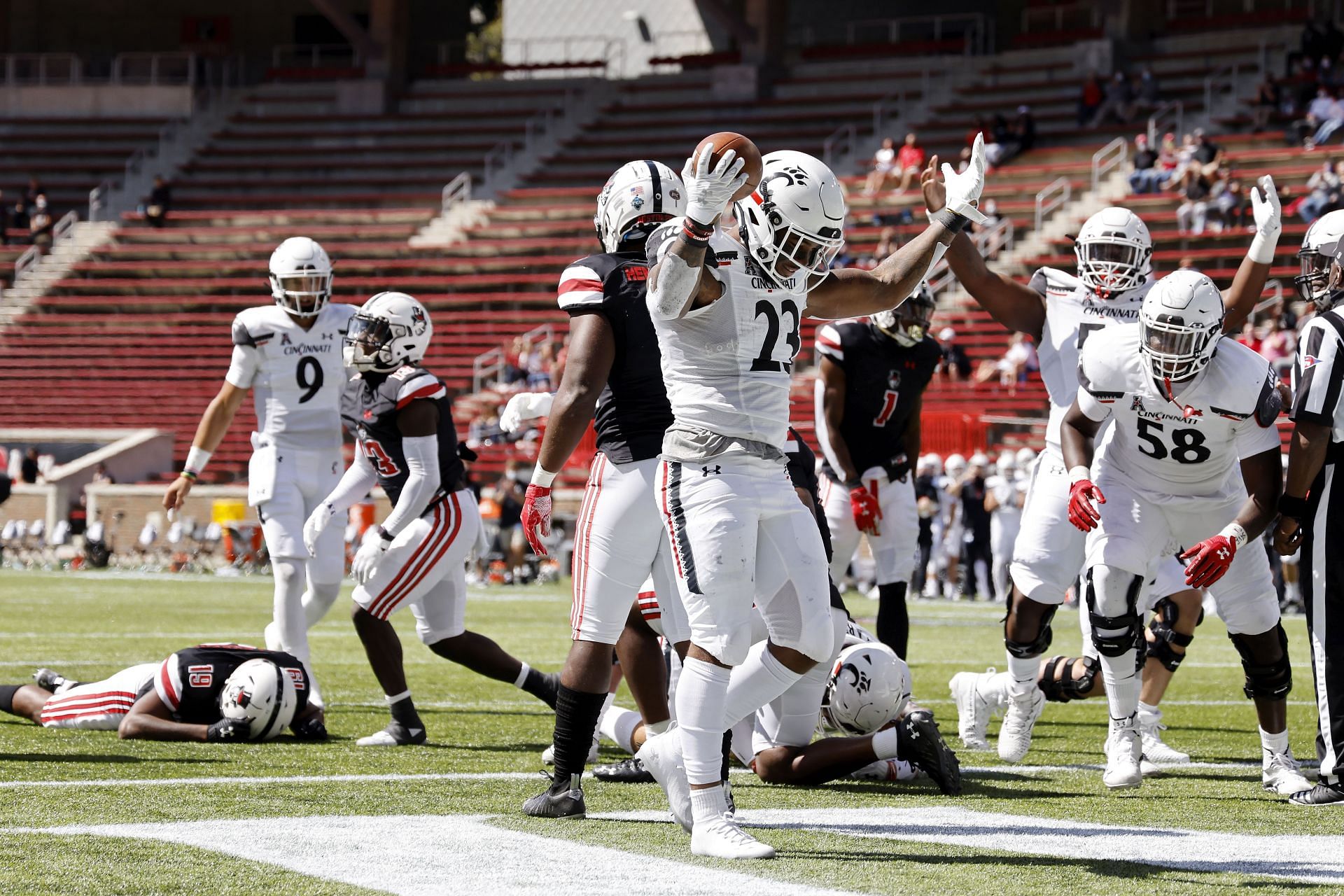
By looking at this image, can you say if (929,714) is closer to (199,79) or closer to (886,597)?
(886,597)

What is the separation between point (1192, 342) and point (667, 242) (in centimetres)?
212

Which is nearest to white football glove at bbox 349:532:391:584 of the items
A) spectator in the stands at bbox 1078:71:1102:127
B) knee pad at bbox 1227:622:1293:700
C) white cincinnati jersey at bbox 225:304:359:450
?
white cincinnati jersey at bbox 225:304:359:450

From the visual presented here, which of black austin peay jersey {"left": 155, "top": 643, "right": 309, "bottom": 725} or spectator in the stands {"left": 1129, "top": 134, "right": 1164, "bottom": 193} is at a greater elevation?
spectator in the stands {"left": 1129, "top": 134, "right": 1164, "bottom": 193}

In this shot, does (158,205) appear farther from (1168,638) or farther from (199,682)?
(1168,638)

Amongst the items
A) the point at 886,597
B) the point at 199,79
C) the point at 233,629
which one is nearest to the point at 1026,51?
the point at 199,79

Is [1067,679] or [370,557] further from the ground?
[370,557]

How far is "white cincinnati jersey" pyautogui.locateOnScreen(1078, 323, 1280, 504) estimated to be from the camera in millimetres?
5867

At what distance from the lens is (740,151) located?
Answer: 4.43 metres

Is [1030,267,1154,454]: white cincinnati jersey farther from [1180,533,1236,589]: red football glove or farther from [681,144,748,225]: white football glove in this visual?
[681,144,748,225]: white football glove

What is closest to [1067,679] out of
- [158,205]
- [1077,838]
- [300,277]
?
[1077,838]

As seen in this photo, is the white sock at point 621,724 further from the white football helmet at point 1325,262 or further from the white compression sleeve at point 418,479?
Result: the white football helmet at point 1325,262

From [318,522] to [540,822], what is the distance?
2876 millimetres

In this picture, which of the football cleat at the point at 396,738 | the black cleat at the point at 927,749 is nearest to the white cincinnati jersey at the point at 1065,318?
the black cleat at the point at 927,749

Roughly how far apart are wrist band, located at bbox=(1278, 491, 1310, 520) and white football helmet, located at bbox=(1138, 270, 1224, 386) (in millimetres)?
541
